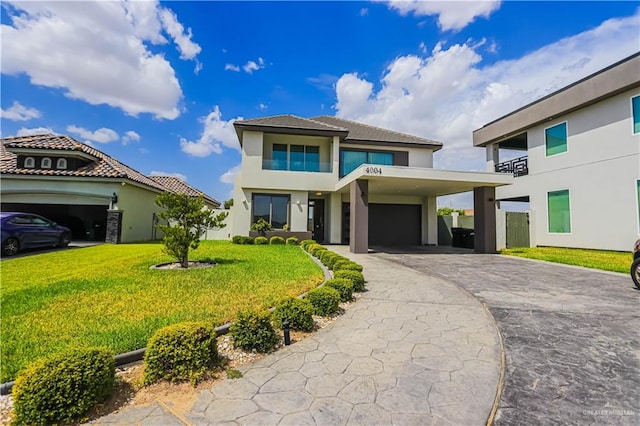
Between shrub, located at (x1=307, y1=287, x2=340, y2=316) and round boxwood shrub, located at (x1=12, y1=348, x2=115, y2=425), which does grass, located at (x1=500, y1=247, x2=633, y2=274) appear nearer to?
shrub, located at (x1=307, y1=287, x2=340, y2=316)

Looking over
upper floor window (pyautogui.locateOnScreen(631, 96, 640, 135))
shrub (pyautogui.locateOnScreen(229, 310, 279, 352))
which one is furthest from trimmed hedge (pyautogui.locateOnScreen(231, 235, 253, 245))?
upper floor window (pyautogui.locateOnScreen(631, 96, 640, 135))

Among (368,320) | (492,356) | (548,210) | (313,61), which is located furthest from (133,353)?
(548,210)

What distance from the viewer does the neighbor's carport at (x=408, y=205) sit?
12.3 meters

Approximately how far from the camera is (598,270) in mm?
9484

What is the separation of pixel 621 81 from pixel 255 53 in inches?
615

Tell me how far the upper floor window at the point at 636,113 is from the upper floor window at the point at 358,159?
35.0 ft

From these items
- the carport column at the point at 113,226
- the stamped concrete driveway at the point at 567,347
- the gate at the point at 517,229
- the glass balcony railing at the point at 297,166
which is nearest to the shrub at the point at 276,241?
the glass balcony railing at the point at 297,166

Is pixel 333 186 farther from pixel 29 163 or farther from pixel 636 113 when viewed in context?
pixel 29 163

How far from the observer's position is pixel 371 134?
62.7ft

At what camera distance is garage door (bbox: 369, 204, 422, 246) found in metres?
18.7

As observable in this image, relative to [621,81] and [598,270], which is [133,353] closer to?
[598,270]

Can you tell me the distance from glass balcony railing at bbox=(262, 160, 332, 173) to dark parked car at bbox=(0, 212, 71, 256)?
9.61 meters

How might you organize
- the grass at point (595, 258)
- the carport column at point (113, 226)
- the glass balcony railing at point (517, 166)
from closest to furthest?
the grass at point (595, 258) → the carport column at point (113, 226) → the glass balcony railing at point (517, 166)

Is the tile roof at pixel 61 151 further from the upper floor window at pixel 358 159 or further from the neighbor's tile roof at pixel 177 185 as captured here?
the upper floor window at pixel 358 159
